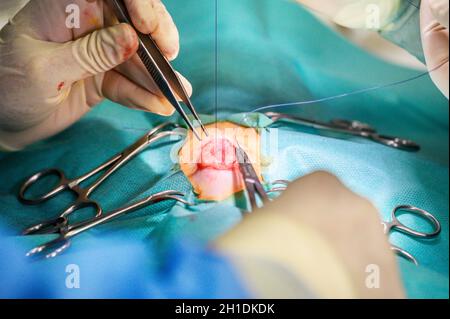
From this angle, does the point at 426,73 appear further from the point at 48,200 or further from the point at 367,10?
the point at 48,200

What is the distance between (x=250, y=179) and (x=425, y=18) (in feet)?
1.36

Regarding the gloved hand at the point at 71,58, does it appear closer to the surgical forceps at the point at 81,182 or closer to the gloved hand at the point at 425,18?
the surgical forceps at the point at 81,182

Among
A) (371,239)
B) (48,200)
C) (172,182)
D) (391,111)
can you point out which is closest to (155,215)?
(172,182)

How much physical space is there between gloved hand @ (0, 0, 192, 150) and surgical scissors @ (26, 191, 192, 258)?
169 millimetres

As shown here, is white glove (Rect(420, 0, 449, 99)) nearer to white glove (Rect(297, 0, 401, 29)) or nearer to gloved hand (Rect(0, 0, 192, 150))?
white glove (Rect(297, 0, 401, 29))

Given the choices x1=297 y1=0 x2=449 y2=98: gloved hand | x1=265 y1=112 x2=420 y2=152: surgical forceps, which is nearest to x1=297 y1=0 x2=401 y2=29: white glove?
x1=297 y1=0 x2=449 y2=98: gloved hand

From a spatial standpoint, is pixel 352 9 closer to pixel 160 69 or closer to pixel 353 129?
pixel 353 129

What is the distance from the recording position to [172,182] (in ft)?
3.28

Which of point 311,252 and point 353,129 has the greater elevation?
point 353,129

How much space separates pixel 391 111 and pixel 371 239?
11.5 inches

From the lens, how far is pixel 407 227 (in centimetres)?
94

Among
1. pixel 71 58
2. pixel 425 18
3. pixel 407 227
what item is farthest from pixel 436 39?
pixel 71 58

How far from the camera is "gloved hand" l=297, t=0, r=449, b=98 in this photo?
3.09 ft
